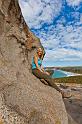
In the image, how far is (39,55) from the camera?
36.9 feet

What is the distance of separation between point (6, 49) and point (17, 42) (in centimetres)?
168

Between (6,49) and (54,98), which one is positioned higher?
(6,49)

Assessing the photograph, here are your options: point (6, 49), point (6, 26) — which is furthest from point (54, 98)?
point (6, 26)

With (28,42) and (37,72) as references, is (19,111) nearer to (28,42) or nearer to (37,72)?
(37,72)

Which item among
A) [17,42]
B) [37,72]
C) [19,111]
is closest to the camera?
[19,111]

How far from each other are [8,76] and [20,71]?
3.72ft

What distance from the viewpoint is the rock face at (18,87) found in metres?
8.62

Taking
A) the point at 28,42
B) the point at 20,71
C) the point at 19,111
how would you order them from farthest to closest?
the point at 28,42
the point at 20,71
the point at 19,111

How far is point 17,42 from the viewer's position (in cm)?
1204

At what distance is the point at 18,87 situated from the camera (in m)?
9.12

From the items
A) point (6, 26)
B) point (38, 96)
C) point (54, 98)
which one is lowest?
point (54, 98)

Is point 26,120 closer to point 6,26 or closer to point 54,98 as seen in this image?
point 54,98

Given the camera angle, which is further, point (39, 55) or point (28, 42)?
point (28, 42)

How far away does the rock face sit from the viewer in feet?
28.3
